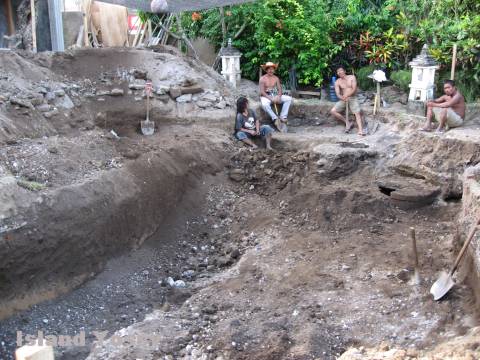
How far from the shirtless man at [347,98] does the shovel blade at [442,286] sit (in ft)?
14.8

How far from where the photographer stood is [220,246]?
730 cm

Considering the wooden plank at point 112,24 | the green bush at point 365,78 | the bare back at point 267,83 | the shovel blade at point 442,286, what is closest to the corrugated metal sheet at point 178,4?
the bare back at point 267,83

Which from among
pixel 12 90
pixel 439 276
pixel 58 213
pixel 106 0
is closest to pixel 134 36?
pixel 106 0

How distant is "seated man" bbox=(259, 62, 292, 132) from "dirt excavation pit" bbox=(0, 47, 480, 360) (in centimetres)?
79

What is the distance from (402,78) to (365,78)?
3.26 ft

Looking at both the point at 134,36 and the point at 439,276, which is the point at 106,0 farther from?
the point at 439,276

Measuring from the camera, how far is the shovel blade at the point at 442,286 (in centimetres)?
521

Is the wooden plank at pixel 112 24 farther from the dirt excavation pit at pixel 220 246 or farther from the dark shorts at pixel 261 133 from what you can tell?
the dark shorts at pixel 261 133

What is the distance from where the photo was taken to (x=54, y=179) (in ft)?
21.0

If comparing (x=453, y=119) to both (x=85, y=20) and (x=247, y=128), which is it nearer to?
(x=247, y=128)

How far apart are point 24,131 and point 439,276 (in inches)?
225

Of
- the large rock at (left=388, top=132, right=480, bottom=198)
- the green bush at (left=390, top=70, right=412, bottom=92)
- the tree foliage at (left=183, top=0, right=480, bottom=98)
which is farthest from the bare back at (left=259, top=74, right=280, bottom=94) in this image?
the large rock at (left=388, top=132, right=480, bottom=198)

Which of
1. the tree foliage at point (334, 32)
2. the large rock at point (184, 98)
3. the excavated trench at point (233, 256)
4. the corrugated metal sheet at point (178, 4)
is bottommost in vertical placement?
the excavated trench at point (233, 256)

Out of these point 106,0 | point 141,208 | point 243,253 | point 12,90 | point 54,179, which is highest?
point 106,0
